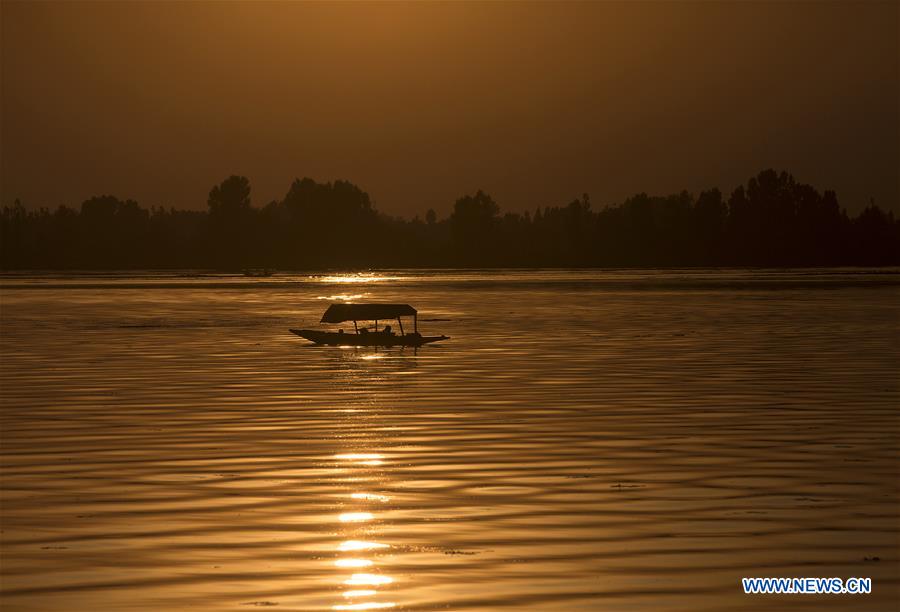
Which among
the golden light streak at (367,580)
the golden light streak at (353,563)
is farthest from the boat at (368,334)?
the golden light streak at (367,580)

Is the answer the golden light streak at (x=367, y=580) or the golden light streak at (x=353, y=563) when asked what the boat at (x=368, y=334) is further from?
the golden light streak at (x=367, y=580)

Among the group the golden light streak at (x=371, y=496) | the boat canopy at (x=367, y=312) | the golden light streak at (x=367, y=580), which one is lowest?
the boat canopy at (x=367, y=312)

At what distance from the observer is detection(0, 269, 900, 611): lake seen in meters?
19.9

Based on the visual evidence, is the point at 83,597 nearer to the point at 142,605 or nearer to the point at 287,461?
the point at 142,605

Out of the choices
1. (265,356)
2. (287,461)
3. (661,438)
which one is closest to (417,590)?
(287,461)

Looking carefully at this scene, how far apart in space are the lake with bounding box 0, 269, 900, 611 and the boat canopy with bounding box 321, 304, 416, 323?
1021 centimetres

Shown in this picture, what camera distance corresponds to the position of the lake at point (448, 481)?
19.9m

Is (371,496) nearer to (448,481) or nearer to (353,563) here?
(448,481)

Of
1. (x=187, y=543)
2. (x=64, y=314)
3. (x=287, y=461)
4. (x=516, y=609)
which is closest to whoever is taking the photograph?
(x=516, y=609)

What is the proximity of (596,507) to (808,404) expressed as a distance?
66.9 ft

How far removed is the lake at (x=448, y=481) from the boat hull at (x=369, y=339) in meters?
10.7

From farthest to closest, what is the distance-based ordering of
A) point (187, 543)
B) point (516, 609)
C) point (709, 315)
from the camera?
point (709, 315)
point (187, 543)
point (516, 609)

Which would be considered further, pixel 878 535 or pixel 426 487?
pixel 426 487

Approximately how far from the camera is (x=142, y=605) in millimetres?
18547
